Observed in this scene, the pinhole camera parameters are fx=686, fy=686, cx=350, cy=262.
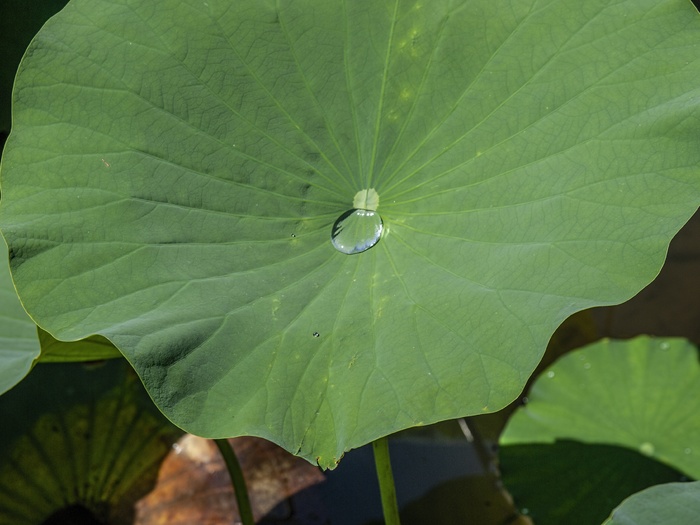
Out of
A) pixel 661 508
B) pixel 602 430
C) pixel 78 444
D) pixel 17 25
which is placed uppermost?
pixel 17 25

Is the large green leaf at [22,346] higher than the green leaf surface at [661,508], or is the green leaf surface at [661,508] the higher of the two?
the large green leaf at [22,346]

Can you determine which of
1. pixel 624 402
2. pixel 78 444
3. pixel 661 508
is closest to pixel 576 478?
pixel 624 402

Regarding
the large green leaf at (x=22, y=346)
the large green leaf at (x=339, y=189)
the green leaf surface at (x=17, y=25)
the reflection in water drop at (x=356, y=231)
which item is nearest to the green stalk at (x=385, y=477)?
the large green leaf at (x=339, y=189)

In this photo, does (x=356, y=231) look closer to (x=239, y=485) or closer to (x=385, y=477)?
(x=385, y=477)

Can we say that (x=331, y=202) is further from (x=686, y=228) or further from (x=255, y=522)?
(x=686, y=228)

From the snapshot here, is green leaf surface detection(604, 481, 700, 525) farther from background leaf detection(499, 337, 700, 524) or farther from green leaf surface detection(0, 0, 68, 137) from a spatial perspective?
green leaf surface detection(0, 0, 68, 137)

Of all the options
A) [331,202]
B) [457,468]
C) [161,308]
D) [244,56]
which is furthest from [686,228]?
[161,308]

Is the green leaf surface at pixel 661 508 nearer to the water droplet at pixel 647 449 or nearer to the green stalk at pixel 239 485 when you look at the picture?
the water droplet at pixel 647 449

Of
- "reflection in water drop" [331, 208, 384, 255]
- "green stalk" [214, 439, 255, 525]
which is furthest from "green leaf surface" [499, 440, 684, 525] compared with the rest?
"reflection in water drop" [331, 208, 384, 255]

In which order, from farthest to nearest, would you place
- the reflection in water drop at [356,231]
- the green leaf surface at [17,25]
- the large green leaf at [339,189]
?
the green leaf surface at [17,25]
the reflection in water drop at [356,231]
the large green leaf at [339,189]
